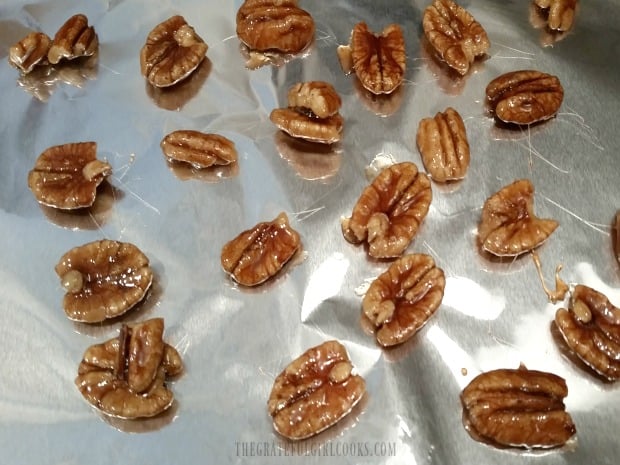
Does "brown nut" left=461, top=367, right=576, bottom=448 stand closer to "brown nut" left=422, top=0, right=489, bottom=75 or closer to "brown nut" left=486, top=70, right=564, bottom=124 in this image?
"brown nut" left=486, top=70, right=564, bottom=124

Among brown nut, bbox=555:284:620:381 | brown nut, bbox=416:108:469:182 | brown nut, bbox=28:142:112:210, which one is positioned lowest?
brown nut, bbox=555:284:620:381

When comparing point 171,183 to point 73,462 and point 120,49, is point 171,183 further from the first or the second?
point 73,462

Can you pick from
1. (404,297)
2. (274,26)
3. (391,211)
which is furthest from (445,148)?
(274,26)

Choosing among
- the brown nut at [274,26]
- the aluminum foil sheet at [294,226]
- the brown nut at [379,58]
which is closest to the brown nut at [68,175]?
the aluminum foil sheet at [294,226]

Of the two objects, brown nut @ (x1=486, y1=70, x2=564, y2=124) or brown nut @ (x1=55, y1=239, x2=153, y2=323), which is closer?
brown nut @ (x1=55, y1=239, x2=153, y2=323)

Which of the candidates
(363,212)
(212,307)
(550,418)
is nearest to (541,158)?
(363,212)

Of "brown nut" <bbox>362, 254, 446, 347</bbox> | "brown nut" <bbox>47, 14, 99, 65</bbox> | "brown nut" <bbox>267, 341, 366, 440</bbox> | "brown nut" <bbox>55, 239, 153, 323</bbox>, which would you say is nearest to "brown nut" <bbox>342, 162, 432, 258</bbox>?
"brown nut" <bbox>362, 254, 446, 347</bbox>

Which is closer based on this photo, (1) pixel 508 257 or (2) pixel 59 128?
(1) pixel 508 257
